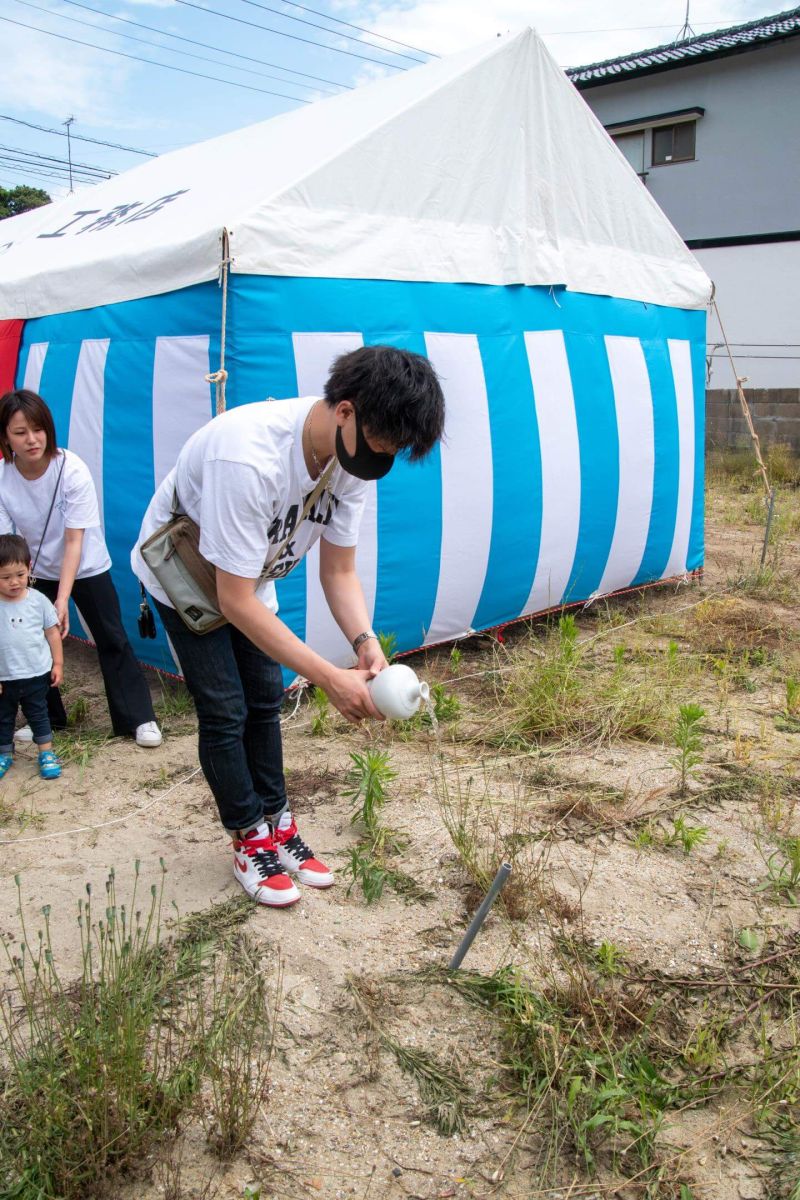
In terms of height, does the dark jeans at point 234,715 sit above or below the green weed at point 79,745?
above

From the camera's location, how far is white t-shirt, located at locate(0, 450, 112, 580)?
3633 mm

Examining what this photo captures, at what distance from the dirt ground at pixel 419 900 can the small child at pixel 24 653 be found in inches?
5.3

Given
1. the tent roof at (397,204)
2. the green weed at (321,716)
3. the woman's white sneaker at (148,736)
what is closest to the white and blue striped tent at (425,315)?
the tent roof at (397,204)

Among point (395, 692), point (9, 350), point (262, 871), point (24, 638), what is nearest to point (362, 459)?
point (395, 692)

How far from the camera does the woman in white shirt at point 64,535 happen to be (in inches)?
138

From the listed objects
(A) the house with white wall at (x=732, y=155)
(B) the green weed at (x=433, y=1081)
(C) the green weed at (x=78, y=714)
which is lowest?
(B) the green weed at (x=433, y=1081)

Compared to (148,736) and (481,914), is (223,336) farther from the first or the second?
(481,914)

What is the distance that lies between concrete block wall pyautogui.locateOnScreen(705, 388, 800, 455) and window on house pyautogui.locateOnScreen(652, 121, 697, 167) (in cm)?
609

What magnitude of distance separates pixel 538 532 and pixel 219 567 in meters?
2.97

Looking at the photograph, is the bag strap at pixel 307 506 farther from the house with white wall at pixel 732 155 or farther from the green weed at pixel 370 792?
the house with white wall at pixel 732 155

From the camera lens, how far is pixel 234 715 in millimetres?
2443

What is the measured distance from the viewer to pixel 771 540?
7121 millimetres

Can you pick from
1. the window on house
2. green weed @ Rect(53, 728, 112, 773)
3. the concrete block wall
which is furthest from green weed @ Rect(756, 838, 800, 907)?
the window on house

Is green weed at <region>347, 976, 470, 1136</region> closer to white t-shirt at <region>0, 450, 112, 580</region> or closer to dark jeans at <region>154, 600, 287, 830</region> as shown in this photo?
dark jeans at <region>154, 600, 287, 830</region>
